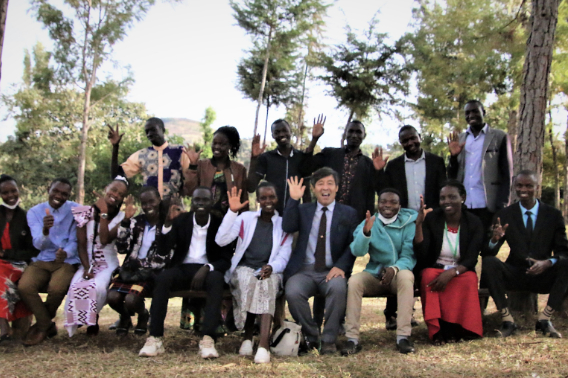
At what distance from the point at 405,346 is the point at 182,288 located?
2.31 m

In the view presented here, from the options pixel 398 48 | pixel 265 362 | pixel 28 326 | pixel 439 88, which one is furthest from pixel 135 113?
pixel 265 362

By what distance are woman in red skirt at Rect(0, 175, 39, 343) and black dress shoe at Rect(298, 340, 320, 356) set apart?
10.1ft

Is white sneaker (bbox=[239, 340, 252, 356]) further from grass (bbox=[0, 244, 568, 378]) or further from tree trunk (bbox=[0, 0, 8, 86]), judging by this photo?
tree trunk (bbox=[0, 0, 8, 86])

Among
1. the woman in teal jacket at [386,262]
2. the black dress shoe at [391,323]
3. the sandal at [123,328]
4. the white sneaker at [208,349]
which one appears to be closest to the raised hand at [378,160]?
the woman in teal jacket at [386,262]

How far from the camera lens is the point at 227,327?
5.59 m

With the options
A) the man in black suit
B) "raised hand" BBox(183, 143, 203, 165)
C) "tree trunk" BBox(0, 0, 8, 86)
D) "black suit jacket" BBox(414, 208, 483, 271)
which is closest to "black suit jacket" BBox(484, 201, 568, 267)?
the man in black suit

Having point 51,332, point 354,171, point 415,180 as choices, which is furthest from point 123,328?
point 415,180

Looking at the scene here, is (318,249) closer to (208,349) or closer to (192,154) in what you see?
(208,349)

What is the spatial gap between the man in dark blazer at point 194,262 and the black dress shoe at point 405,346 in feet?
5.84

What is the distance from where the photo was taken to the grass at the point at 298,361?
409 cm

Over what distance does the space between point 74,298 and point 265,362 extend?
2.19m

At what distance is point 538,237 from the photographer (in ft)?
17.7

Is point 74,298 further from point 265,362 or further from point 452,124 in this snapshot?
point 452,124

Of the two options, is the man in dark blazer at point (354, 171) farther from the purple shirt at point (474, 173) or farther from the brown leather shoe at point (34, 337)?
the brown leather shoe at point (34, 337)
